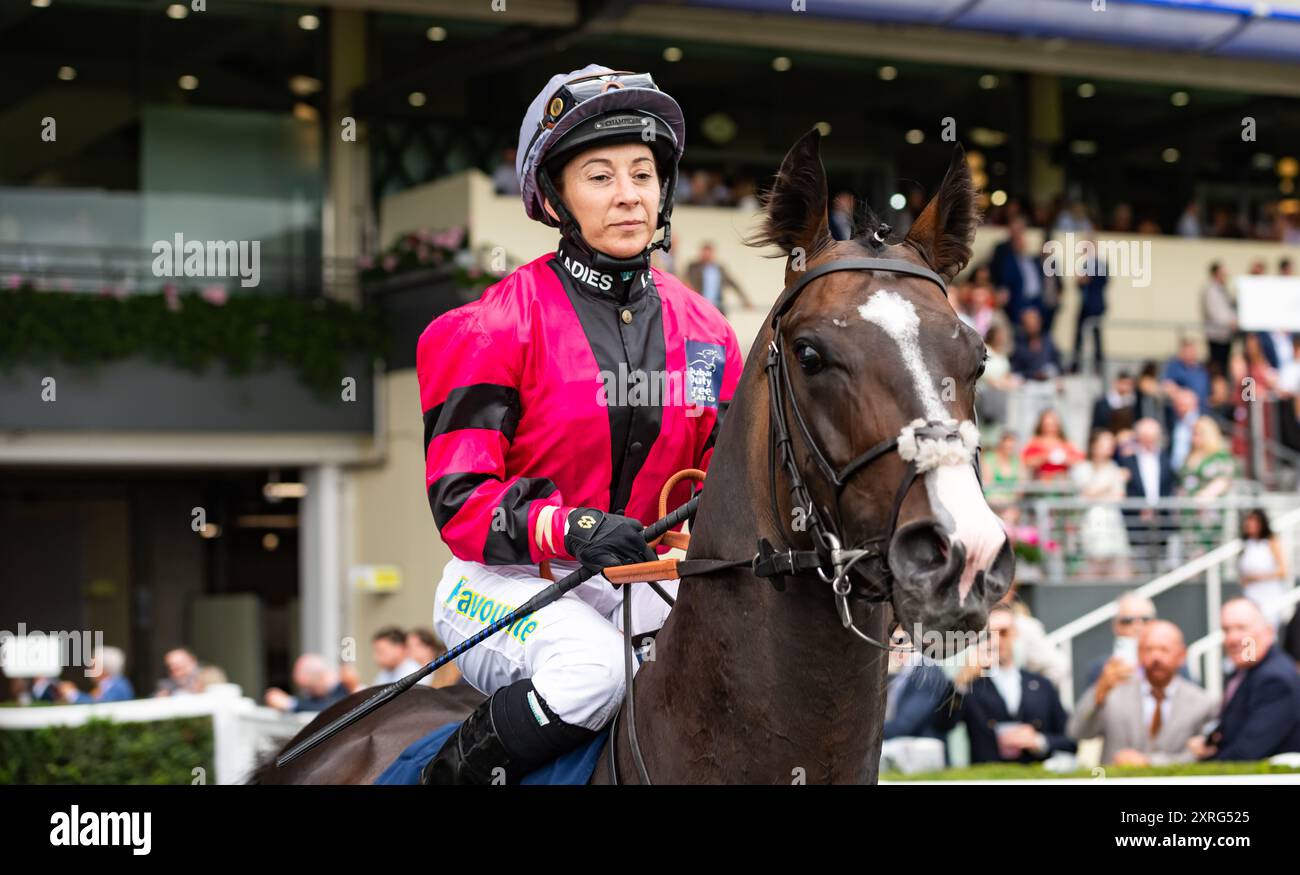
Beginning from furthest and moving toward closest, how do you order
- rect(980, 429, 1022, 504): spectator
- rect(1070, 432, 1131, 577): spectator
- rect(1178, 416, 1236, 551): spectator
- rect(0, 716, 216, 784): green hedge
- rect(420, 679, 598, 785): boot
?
rect(1178, 416, 1236, 551): spectator < rect(1070, 432, 1131, 577): spectator < rect(980, 429, 1022, 504): spectator < rect(0, 716, 216, 784): green hedge < rect(420, 679, 598, 785): boot

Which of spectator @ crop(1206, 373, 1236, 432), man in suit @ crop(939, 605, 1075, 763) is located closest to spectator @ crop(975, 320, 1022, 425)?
spectator @ crop(1206, 373, 1236, 432)

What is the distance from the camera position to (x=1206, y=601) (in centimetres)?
1225

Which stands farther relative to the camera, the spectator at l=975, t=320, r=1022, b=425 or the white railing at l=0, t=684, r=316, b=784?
the spectator at l=975, t=320, r=1022, b=425

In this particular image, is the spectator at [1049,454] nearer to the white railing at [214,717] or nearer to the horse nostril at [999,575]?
the white railing at [214,717]

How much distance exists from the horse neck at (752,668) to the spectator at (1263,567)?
28.0ft

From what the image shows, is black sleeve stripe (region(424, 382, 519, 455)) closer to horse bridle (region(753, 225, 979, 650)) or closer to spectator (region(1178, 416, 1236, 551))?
horse bridle (region(753, 225, 979, 650))

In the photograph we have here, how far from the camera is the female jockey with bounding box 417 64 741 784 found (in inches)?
118

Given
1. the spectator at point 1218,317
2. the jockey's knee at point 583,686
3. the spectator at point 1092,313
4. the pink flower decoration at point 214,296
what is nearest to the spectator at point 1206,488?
the spectator at point 1092,313

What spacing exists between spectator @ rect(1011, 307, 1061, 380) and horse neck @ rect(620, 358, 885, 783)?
1218cm

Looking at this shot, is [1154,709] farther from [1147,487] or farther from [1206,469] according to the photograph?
[1206,469]

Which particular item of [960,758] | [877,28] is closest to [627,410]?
[960,758]

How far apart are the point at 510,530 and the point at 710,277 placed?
37.2 feet
